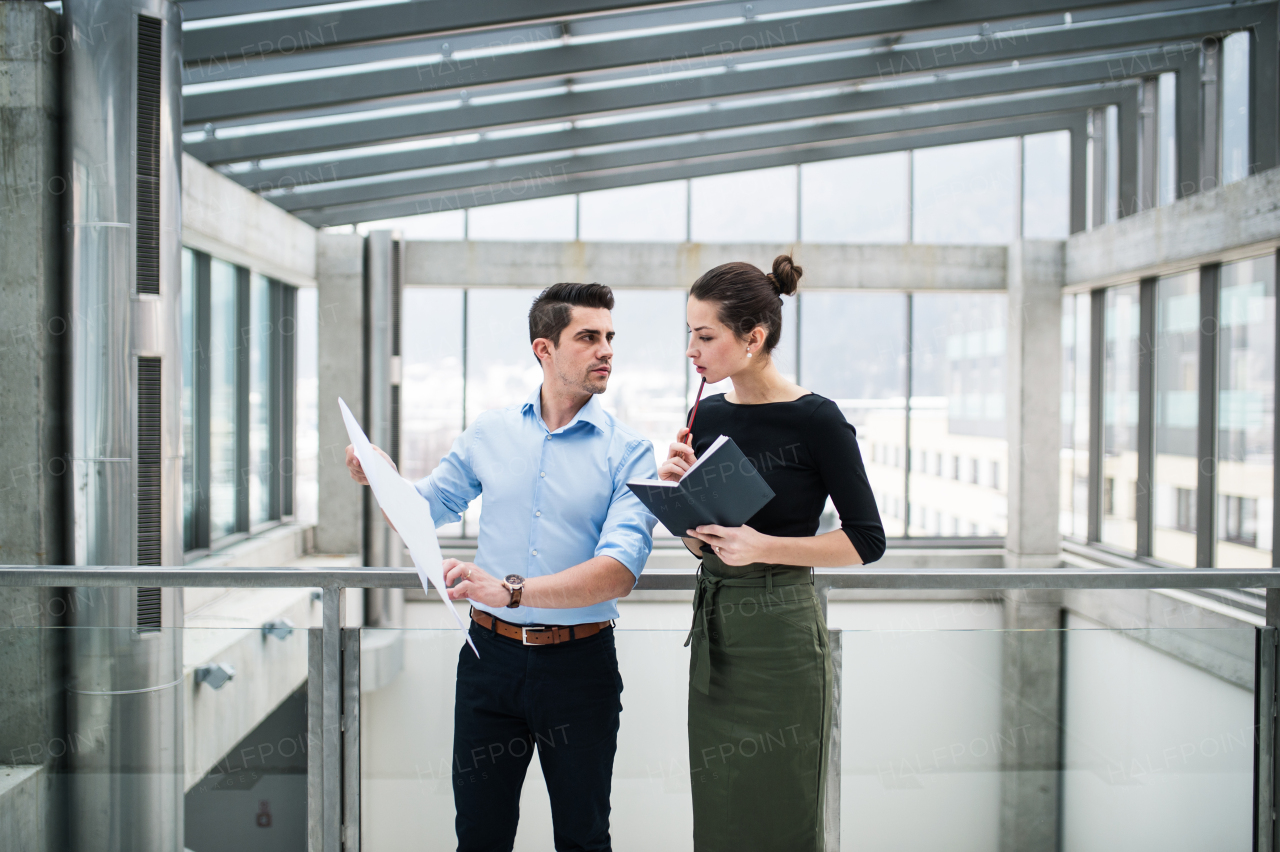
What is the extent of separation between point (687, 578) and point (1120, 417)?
26.7 feet

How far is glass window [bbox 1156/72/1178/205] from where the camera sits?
7.90 metres

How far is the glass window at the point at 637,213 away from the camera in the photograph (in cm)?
990

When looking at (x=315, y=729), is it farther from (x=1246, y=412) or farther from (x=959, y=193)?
(x=959, y=193)

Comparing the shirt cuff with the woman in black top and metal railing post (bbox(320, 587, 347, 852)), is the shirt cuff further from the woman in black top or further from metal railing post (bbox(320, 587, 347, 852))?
metal railing post (bbox(320, 587, 347, 852))

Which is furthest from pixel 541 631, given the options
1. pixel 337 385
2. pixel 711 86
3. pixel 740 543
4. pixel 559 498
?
pixel 337 385

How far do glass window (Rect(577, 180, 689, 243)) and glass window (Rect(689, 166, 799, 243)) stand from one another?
18 centimetres

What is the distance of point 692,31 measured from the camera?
561cm

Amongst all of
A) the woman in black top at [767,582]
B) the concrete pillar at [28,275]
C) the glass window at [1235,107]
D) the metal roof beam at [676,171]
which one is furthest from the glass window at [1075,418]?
the concrete pillar at [28,275]

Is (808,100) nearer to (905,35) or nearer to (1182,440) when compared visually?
(905,35)

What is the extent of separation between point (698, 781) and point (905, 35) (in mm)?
6092

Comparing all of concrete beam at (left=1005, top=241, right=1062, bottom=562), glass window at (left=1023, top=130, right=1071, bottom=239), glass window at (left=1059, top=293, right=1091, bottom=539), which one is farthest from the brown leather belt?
glass window at (left=1023, top=130, right=1071, bottom=239)

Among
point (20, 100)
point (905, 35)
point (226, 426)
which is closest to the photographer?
point (20, 100)

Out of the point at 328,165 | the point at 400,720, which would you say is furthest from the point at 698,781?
the point at 328,165

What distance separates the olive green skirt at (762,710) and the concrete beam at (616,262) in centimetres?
778
